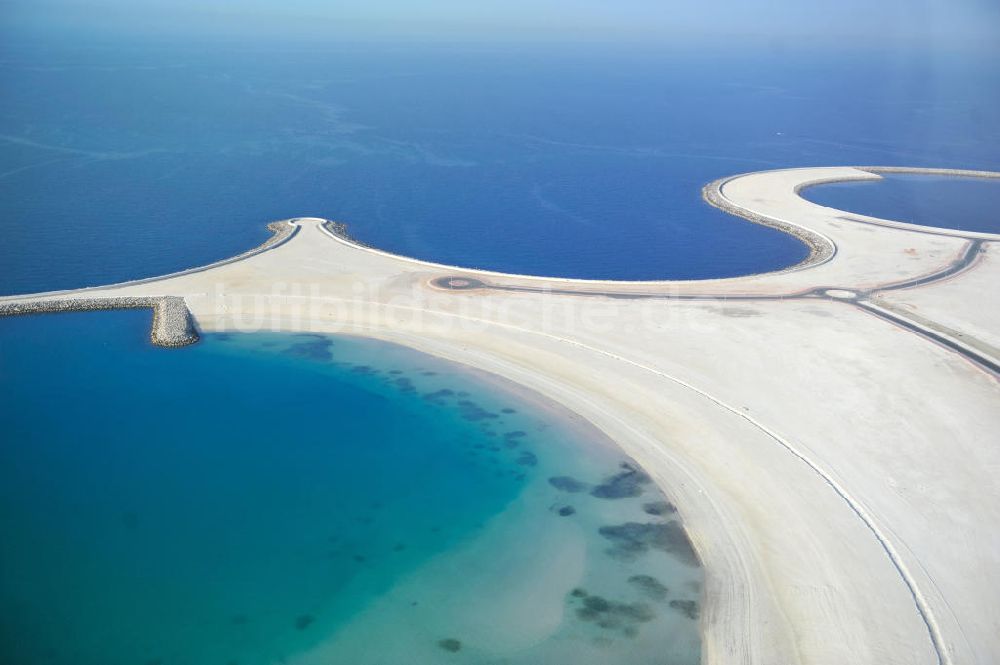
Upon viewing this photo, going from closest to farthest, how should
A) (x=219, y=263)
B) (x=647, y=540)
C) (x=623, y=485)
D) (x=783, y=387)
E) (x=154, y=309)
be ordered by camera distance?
(x=647, y=540), (x=623, y=485), (x=783, y=387), (x=154, y=309), (x=219, y=263)

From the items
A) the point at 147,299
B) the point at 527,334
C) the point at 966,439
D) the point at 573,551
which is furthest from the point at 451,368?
the point at 966,439

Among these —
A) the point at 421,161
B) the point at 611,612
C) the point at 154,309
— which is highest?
the point at 421,161

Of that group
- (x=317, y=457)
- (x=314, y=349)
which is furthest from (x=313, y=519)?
(x=314, y=349)

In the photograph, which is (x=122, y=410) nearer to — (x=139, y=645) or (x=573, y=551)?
(x=139, y=645)

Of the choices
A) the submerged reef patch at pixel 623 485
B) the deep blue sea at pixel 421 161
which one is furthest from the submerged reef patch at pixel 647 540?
the deep blue sea at pixel 421 161

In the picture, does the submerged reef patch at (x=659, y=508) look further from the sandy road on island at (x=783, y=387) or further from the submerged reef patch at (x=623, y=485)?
the submerged reef patch at (x=623, y=485)

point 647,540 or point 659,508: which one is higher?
point 659,508

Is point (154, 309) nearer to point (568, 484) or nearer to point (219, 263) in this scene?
point (219, 263)

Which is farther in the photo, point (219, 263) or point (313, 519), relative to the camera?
point (219, 263)
